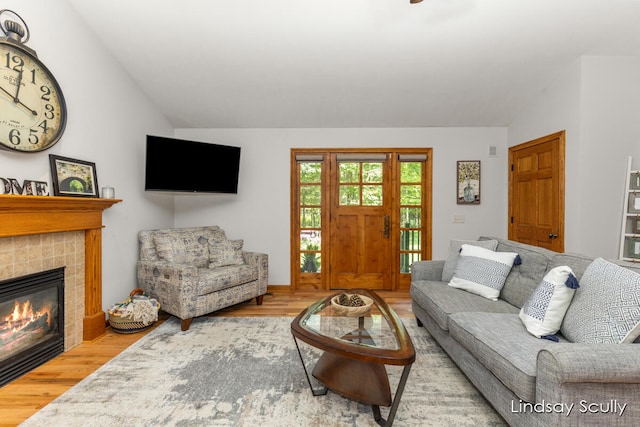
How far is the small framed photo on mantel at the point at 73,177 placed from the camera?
2346 millimetres

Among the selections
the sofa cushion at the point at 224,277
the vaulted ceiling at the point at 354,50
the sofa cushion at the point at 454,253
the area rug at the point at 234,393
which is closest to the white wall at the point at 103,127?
the vaulted ceiling at the point at 354,50

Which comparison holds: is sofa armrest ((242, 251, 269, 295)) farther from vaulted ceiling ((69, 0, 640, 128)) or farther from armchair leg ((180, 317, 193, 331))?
vaulted ceiling ((69, 0, 640, 128))

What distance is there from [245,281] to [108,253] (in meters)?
1.32

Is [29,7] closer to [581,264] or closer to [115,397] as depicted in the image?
[115,397]

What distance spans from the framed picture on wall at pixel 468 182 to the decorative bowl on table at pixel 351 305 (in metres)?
2.66

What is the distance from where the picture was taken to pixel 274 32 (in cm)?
265

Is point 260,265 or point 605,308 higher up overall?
point 605,308

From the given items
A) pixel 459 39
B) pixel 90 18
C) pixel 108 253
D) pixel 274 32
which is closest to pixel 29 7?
pixel 90 18

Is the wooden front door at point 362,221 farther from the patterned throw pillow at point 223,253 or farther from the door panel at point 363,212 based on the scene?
the patterned throw pillow at point 223,253

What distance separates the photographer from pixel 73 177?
2.49 metres

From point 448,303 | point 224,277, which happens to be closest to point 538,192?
point 448,303

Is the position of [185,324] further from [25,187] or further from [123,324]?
[25,187]

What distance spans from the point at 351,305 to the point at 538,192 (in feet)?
9.25

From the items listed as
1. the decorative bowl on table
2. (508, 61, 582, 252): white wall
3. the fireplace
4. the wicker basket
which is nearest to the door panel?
(508, 61, 582, 252): white wall
